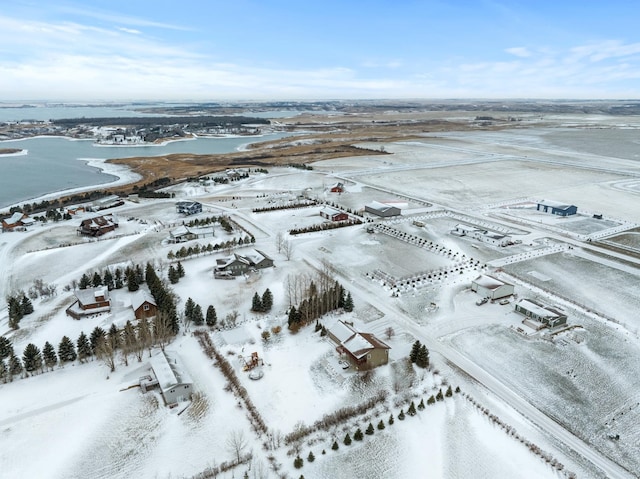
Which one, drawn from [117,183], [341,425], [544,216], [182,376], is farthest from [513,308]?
[117,183]

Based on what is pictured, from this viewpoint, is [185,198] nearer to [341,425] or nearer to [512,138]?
[341,425]

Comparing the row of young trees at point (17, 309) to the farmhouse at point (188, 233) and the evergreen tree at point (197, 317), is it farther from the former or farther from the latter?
the farmhouse at point (188, 233)

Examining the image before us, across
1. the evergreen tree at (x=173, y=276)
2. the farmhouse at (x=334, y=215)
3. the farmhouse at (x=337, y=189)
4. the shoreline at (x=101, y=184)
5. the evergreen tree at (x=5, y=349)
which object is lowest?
the shoreline at (x=101, y=184)

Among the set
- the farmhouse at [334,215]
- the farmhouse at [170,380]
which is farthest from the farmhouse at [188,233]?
the farmhouse at [170,380]

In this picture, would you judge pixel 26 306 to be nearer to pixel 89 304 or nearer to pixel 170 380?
pixel 89 304

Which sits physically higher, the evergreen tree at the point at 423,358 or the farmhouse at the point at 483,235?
the evergreen tree at the point at 423,358

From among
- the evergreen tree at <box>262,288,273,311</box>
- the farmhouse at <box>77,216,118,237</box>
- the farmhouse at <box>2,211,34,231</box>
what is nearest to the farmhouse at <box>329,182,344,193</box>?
the farmhouse at <box>77,216,118,237</box>

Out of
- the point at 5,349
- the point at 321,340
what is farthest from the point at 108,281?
the point at 321,340
